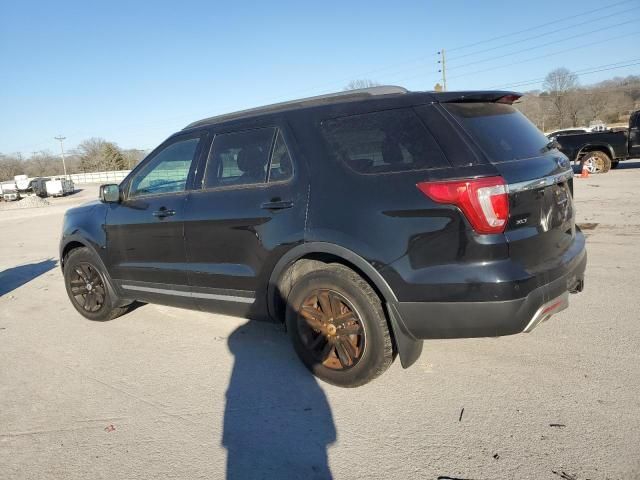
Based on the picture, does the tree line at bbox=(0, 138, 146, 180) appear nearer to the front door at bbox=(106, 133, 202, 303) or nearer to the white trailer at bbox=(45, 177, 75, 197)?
the white trailer at bbox=(45, 177, 75, 197)

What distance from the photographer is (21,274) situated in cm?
810

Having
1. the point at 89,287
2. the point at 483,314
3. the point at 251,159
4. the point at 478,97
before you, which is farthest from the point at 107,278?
the point at 478,97

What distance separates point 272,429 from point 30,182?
50895mm

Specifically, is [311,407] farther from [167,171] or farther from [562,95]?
[562,95]

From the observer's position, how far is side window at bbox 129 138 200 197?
414 cm

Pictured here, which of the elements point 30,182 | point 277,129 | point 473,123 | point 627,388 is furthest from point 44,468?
point 30,182

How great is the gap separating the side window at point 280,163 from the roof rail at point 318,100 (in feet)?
0.92

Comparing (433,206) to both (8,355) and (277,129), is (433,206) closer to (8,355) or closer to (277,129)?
(277,129)

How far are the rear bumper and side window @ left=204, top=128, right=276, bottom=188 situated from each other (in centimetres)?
153

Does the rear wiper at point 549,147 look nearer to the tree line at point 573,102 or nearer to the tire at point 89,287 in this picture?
the tire at point 89,287

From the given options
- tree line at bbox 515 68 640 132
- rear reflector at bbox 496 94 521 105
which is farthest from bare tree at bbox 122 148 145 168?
rear reflector at bbox 496 94 521 105

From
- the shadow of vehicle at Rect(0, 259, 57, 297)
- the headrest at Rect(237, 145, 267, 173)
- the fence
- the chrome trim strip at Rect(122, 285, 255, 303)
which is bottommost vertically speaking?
the shadow of vehicle at Rect(0, 259, 57, 297)

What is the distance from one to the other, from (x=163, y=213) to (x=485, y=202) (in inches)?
107

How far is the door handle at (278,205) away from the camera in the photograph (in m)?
3.34
